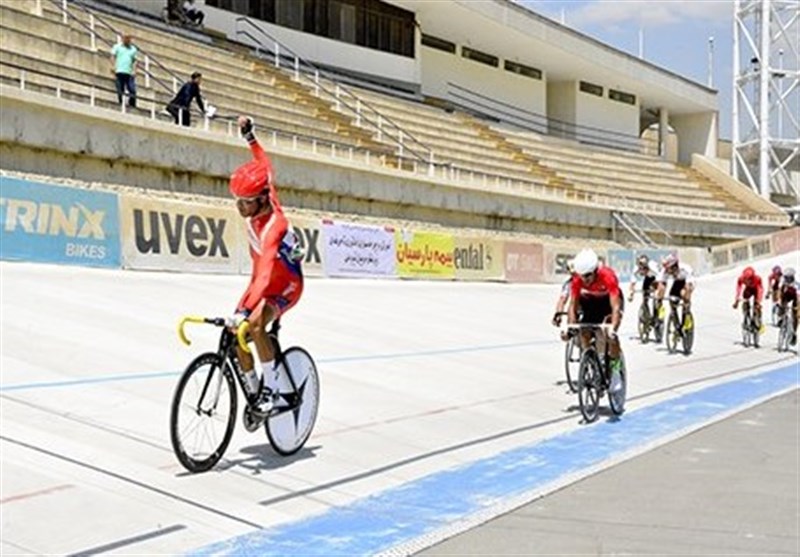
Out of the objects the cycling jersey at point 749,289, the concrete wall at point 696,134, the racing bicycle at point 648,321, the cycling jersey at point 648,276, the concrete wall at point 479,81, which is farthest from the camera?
the concrete wall at point 696,134

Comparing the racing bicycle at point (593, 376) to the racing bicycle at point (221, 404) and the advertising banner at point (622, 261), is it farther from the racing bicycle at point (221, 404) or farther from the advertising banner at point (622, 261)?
the advertising banner at point (622, 261)

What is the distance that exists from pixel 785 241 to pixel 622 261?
18.7 metres

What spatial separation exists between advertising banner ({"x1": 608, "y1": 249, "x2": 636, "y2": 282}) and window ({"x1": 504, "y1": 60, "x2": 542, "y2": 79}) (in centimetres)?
2560

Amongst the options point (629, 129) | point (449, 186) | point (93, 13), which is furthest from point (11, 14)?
point (629, 129)

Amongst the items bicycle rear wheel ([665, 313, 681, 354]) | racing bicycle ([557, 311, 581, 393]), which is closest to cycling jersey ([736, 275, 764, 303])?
bicycle rear wheel ([665, 313, 681, 354])

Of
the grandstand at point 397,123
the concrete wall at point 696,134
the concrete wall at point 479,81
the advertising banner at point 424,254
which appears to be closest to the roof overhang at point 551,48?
the grandstand at point 397,123

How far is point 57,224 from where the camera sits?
50.5 ft

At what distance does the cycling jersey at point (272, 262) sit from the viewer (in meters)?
6.26

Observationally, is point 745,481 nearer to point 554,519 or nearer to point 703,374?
point 554,519

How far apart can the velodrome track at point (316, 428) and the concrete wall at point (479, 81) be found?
37625mm

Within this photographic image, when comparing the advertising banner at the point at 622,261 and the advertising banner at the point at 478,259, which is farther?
the advertising banner at the point at 622,261

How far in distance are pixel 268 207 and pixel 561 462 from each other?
3.14m

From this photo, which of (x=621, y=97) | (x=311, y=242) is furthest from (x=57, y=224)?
(x=621, y=97)

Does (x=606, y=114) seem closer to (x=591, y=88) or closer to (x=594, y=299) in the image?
(x=591, y=88)
